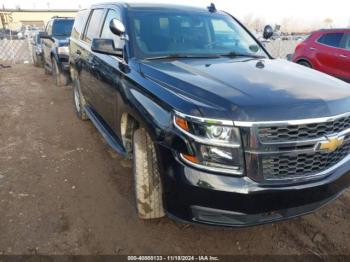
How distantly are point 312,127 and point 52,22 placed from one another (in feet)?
33.4

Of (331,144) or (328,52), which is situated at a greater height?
(331,144)

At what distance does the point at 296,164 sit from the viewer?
2.20 meters

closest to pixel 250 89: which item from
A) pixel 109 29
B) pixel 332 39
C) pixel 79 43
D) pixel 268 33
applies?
pixel 109 29

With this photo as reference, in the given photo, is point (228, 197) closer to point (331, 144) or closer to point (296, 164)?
point (296, 164)

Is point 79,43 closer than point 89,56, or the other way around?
point 89,56

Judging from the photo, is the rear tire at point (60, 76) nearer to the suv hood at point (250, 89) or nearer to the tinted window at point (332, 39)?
the suv hood at point (250, 89)

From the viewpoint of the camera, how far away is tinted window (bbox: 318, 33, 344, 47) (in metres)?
8.67

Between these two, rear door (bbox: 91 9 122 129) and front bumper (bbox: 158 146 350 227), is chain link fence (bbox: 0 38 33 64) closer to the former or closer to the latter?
rear door (bbox: 91 9 122 129)

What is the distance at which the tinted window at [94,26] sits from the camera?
4.33 m

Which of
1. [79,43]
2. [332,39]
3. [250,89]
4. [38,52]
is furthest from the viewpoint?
[38,52]

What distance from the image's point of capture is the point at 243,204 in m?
2.13

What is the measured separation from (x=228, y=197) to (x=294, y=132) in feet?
1.99

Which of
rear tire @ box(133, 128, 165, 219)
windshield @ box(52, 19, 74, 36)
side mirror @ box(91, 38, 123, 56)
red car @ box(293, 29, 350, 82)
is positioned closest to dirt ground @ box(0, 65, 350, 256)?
rear tire @ box(133, 128, 165, 219)

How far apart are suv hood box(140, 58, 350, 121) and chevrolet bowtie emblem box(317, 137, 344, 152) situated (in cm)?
19
